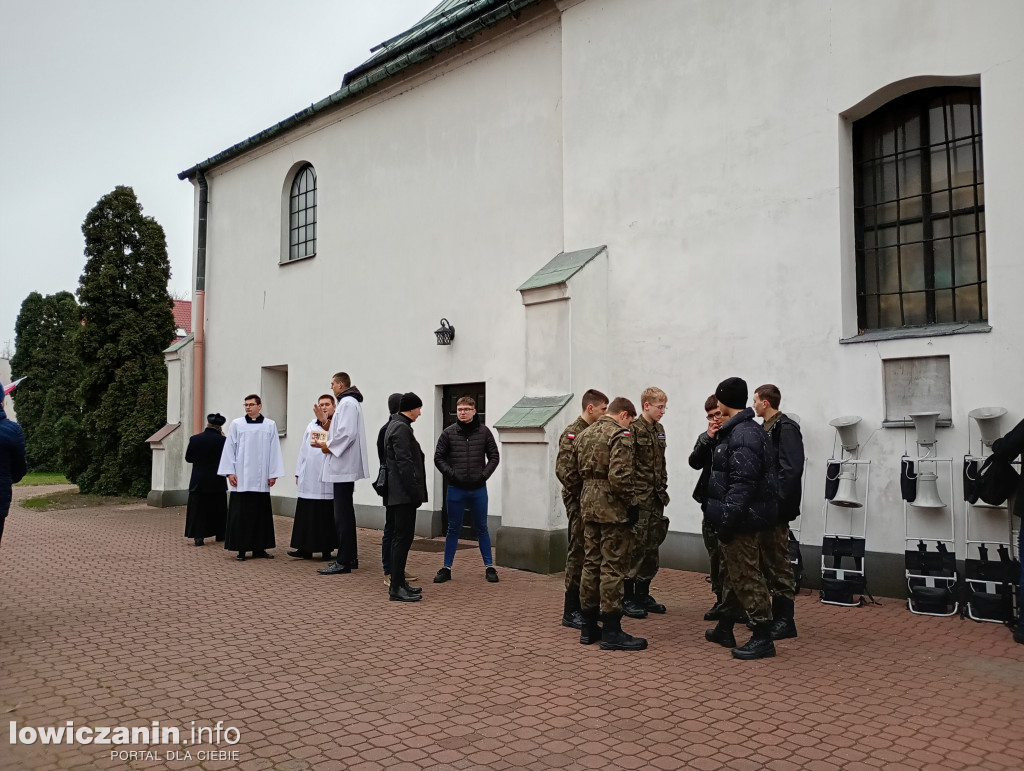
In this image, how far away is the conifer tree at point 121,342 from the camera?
1820 centimetres

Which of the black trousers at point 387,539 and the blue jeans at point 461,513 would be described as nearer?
the black trousers at point 387,539

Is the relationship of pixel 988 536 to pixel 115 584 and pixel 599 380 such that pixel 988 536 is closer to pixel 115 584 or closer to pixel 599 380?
pixel 599 380

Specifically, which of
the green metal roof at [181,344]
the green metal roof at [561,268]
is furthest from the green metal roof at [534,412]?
the green metal roof at [181,344]

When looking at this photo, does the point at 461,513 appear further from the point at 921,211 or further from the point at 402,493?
the point at 921,211

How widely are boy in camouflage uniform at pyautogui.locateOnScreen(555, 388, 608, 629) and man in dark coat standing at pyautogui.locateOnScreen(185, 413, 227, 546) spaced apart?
6.48 m

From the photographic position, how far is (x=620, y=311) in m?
9.68

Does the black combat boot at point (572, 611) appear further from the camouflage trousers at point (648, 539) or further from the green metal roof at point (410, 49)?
the green metal roof at point (410, 49)

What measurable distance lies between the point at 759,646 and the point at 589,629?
1.22 meters

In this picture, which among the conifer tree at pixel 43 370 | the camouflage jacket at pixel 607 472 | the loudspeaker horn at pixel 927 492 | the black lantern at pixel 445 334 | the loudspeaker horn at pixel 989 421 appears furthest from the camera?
the conifer tree at pixel 43 370

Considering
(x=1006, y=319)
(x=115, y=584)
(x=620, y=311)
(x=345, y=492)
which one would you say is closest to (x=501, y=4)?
(x=620, y=311)

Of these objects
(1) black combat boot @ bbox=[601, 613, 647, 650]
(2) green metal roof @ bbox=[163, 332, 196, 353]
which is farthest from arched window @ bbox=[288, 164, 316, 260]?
(1) black combat boot @ bbox=[601, 613, 647, 650]

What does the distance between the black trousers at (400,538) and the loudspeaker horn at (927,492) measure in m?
4.58

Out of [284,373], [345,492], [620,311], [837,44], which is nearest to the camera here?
[837,44]

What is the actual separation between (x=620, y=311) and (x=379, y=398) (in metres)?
5.04
